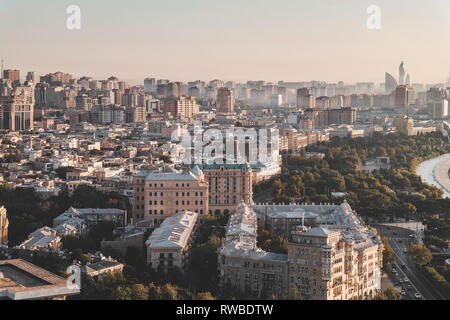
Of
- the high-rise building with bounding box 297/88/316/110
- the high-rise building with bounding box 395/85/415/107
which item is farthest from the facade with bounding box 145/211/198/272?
the high-rise building with bounding box 297/88/316/110

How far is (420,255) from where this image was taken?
530 centimetres

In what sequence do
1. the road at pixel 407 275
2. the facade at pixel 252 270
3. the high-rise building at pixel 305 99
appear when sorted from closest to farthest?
the facade at pixel 252 270
the road at pixel 407 275
the high-rise building at pixel 305 99

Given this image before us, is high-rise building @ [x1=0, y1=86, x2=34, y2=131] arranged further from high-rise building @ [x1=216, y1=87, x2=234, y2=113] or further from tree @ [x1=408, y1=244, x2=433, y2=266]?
tree @ [x1=408, y1=244, x2=433, y2=266]

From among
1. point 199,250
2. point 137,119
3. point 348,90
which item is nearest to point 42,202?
point 199,250

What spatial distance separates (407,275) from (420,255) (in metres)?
0.31

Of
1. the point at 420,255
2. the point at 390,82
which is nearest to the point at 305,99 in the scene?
the point at 390,82

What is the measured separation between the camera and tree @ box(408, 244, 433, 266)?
5.27m

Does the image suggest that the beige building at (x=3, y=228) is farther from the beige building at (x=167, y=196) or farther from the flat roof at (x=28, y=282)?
the beige building at (x=167, y=196)

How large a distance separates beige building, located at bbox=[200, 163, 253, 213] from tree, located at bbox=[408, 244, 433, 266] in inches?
87.3

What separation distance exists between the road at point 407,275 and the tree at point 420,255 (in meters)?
0.06

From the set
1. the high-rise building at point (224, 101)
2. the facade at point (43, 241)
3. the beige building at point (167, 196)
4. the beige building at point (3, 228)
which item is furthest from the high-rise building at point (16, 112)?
the facade at point (43, 241)

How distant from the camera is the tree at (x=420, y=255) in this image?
527cm

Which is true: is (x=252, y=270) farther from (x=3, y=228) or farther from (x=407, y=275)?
(x=3, y=228)
